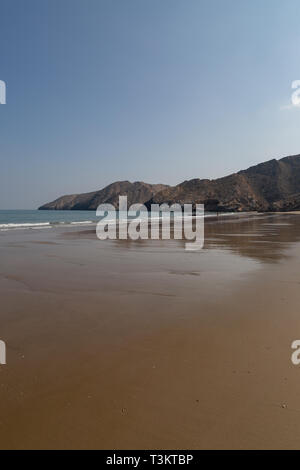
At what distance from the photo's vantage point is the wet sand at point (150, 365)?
2.09 metres

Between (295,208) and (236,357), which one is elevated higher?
(295,208)

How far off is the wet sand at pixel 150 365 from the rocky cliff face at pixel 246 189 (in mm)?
103480

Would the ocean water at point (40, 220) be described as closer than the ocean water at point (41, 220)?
Answer: No

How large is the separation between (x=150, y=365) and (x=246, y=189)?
130 meters

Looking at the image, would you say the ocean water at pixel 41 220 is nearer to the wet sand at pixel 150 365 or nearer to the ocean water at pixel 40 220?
the ocean water at pixel 40 220

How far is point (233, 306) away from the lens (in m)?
4.86

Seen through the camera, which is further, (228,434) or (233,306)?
(233,306)

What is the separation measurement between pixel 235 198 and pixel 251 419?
118803 mm

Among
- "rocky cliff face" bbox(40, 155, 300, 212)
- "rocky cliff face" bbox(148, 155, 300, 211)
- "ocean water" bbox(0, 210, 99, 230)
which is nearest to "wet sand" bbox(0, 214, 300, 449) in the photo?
"ocean water" bbox(0, 210, 99, 230)

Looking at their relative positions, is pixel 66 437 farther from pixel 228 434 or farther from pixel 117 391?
pixel 228 434

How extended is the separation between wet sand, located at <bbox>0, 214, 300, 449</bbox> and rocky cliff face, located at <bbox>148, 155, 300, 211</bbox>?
103 m

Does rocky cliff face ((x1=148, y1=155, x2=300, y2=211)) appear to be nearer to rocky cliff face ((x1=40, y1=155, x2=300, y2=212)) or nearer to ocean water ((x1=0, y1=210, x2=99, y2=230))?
rocky cliff face ((x1=40, y1=155, x2=300, y2=212))

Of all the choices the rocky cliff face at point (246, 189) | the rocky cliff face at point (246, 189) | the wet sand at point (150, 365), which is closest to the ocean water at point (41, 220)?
the wet sand at point (150, 365)
